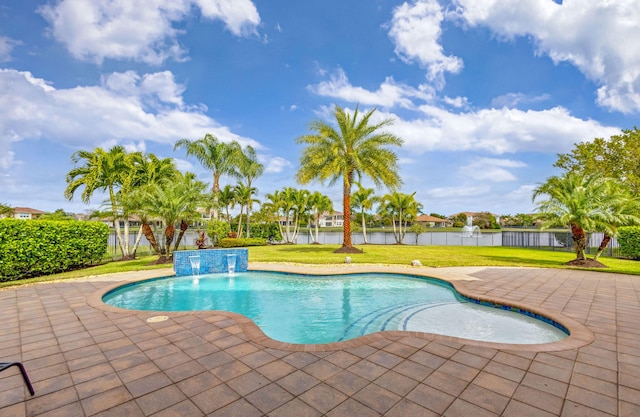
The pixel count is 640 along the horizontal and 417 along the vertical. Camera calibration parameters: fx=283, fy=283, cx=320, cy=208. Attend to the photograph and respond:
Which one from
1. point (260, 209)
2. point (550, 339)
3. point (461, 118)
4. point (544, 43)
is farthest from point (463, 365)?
point (260, 209)

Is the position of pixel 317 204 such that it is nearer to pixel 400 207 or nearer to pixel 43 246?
pixel 400 207

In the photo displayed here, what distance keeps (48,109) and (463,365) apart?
17.3 metres

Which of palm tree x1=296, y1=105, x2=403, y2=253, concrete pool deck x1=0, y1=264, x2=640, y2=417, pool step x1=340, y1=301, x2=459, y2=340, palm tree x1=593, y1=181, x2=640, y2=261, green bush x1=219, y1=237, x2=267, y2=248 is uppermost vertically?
palm tree x1=296, y1=105, x2=403, y2=253

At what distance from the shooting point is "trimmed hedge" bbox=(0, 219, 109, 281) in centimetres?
925

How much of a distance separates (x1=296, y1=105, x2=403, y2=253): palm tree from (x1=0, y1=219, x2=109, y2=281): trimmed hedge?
12452 mm

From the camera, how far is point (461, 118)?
18.7 metres

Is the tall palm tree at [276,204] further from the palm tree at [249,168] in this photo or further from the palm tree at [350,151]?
the palm tree at [350,151]

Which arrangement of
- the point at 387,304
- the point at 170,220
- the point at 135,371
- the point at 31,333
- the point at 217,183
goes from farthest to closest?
the point at 217,183, the point at 170,220, the point at 387,304, the point at 31,333, the point at 135,371

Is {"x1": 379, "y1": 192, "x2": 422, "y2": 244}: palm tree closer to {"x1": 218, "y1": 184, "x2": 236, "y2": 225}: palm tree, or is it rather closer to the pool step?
{"x1": 218, "y1": 184, "x2": 236, "y2": 225}: palm tree

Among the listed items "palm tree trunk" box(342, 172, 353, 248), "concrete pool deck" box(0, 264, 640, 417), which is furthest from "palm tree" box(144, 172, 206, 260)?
"palm tree trunk" box(342, 172, 353, 248)

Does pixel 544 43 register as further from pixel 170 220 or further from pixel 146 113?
pixel 146 113

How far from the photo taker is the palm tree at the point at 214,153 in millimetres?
25219

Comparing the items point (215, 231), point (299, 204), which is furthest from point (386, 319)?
point (299, 204)

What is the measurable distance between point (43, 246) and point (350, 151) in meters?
15.4
